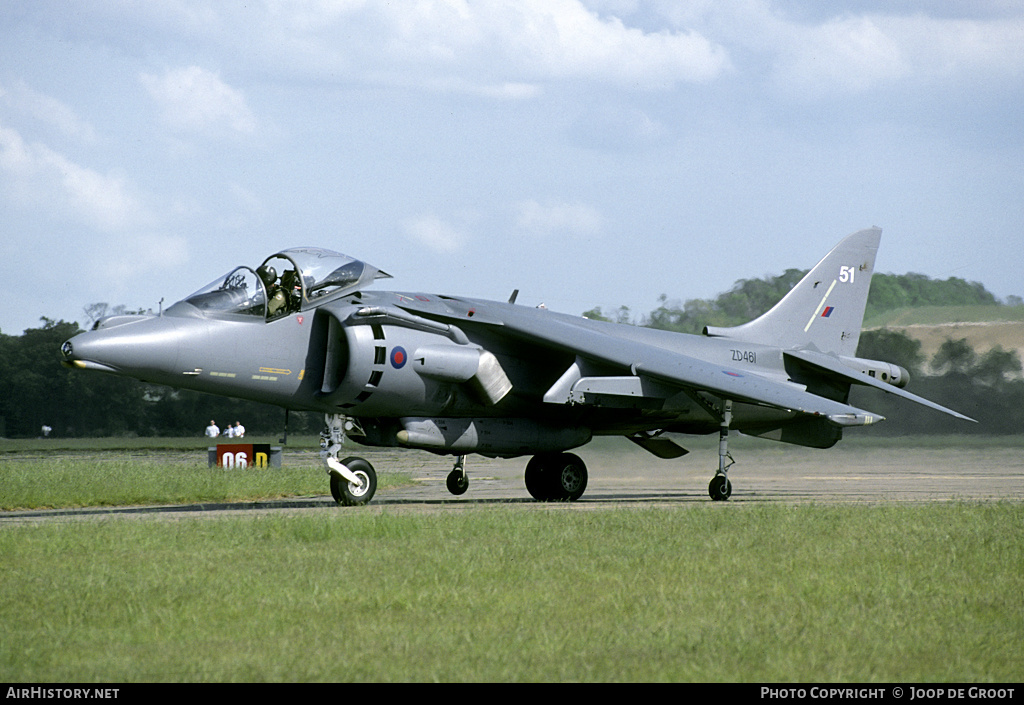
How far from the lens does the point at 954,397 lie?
2250 centimetres

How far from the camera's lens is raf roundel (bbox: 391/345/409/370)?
1293 centimetres

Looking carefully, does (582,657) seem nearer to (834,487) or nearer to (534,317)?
(534,317)

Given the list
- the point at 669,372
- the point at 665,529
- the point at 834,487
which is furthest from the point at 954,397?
the point at 665,529

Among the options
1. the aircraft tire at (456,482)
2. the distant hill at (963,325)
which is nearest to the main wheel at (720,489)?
the aircraft tire at (456,482)

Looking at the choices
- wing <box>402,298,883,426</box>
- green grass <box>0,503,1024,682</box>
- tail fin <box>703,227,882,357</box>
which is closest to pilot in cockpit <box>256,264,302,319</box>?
wing <box>402,298,883,426</box>

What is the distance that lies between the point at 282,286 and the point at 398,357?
5.32ft

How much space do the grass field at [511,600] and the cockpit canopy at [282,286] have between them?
326 centimetres

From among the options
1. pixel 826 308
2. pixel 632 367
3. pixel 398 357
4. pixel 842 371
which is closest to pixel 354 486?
pixel 398 357

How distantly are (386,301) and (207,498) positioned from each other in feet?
14.4

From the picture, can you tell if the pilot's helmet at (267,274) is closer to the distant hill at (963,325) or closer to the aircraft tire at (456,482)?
the aircraft tire at (456,482)

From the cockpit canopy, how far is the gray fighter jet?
0.7 inches

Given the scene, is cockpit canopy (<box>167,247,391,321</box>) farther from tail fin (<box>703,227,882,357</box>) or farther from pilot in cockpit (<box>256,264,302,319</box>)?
tail fin (<box>703,227,882,357</box>)

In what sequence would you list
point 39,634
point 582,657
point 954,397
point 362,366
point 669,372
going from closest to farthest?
point 582,657 → point 39,634 → point 362,366 → point 669,372 → point 954,397

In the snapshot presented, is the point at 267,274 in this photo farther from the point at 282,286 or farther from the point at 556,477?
the point at 556,477
